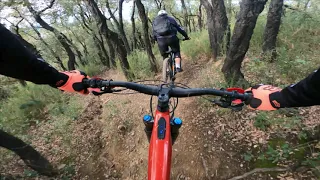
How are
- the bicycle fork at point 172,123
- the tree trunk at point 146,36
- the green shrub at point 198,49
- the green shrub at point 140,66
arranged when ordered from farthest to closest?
the green shrub at point 198,49 < the green shrub at point 140,66 < the tree trunk at point 146,36 < the bicycle fork at point 172,123

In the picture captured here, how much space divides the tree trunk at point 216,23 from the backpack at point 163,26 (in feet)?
5.92

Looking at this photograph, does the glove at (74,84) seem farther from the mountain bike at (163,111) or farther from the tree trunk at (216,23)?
the tree trunk at (216,23)

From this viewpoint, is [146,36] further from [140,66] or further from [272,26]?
[272,26]

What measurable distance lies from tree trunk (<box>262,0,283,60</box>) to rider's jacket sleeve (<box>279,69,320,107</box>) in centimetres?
443

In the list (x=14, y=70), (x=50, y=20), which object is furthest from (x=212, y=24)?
(x=50, y=20)

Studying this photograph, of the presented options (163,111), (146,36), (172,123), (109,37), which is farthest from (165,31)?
(163,111)

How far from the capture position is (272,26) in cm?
587

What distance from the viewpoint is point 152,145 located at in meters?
1.81

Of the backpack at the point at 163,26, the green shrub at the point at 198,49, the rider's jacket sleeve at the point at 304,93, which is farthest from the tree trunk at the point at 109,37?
→ the rider's jacket sleeve at the point at 304,93

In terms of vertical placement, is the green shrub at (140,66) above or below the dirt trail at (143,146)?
above

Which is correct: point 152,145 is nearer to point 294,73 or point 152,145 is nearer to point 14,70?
point 14,70

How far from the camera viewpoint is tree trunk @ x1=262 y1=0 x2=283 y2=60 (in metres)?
5.72

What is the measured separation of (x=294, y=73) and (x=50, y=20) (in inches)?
685

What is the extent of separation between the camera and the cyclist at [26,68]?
1587 mm
